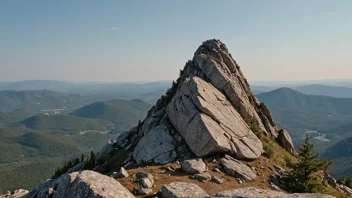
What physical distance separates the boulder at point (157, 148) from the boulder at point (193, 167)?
14.9 ft

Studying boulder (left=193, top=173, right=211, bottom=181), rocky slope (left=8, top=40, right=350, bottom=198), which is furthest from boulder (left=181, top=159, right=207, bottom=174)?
boulder (left=193, top=173, right=211, bottom=181)

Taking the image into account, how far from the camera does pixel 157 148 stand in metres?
40.0

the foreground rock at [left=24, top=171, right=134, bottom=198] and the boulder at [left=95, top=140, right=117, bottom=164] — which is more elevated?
the foreground rock at [left=24, top=171, right=134, bottom=198]

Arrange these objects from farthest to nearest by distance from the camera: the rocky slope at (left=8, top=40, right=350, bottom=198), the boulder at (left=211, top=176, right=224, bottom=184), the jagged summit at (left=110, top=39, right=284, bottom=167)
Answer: the jagged summit at (left=110, top=39, right=284, bottom=167)
the boulder at (left=211, top=176, right=224, bottom=184)
the rocky slope at (left=8, top=40, right=350, bottom=198)

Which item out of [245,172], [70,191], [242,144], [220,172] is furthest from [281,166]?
[70,191]

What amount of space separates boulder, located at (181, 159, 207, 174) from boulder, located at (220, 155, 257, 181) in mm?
3286

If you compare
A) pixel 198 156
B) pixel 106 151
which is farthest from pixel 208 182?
pixel 106 151

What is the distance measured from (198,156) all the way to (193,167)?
522 centimetres

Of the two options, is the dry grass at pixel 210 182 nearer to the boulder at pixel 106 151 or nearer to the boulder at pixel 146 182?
the boulder at pixel 146 182

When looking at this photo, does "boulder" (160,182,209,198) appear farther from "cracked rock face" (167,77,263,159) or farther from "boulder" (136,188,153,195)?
"cracked rock face" (167,77,263,159)

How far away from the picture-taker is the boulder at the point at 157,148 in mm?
37906

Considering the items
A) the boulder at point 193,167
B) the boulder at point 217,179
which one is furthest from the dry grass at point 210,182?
the boulder at point 193,167

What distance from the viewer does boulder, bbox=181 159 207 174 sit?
105ft

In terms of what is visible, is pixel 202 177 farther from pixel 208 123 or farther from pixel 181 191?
pixel 208 123
